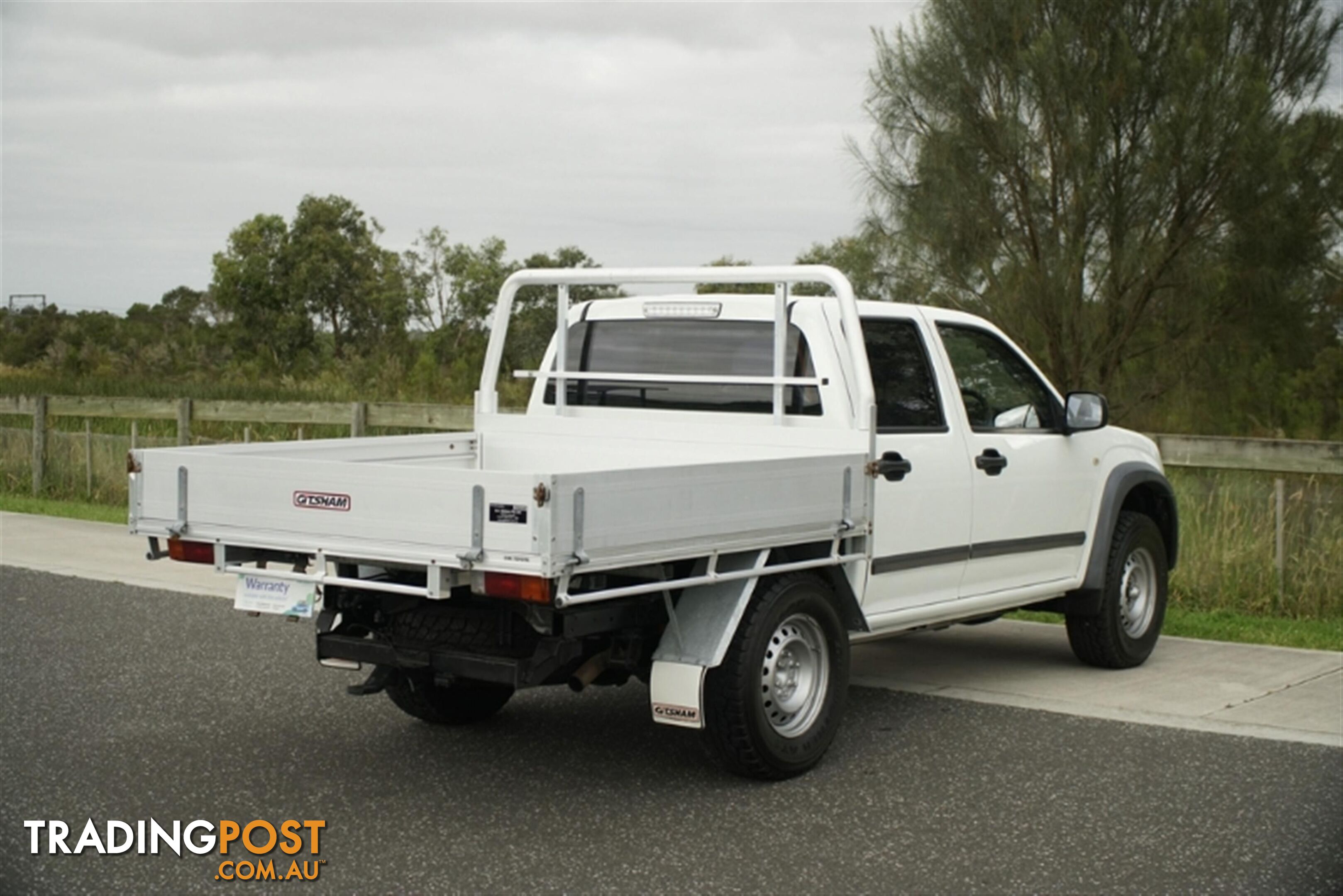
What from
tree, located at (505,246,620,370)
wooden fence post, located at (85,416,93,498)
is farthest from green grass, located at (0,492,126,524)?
tree, located at (505,246,620,370)

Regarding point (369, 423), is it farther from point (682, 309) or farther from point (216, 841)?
point (216, 841)

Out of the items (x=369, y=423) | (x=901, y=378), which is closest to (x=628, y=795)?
(x=901, y=378)

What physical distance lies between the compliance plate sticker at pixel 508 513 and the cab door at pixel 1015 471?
3.08 meters

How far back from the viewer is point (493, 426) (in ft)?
27.3

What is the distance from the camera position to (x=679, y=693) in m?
6.19

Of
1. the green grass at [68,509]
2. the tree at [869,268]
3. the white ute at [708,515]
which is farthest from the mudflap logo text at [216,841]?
the tree at [869,268]

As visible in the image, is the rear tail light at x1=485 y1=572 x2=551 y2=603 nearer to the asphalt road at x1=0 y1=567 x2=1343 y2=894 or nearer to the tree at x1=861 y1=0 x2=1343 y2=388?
the asphalt road at x1=0 y1=567 x2=1343 y2=894

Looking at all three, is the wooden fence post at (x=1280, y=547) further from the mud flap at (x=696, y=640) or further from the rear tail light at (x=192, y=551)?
the rear tail light at (x=192, y=551)

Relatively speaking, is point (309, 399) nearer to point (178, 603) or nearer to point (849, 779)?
point (178, 603)

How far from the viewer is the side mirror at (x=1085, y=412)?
845cm

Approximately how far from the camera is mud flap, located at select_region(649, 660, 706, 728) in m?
6.17

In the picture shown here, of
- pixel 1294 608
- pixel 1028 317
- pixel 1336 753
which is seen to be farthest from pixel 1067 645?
pixel 1028 317

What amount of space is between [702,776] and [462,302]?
3475 centimetres

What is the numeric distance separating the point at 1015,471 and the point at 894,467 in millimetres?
1230
